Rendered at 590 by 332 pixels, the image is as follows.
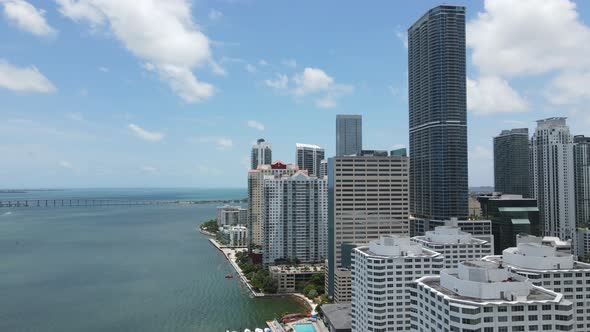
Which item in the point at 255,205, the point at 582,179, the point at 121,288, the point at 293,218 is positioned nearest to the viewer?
the point at 121,288

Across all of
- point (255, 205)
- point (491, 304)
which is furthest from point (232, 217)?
point (491, 304)

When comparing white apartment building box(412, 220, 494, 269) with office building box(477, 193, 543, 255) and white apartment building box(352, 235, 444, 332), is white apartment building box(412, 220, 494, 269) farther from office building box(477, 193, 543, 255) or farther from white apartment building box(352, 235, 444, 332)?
office building box(477, 193, 543, 255)

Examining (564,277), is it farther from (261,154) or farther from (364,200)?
(261,154)

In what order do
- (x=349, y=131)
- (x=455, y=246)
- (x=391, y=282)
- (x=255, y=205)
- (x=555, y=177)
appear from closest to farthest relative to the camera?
1. (x=391, y=282)
2. (x=455, y=246)
3. (x=555, y=177)
4. (x=255, y=205)
5. (x=349, y=131)

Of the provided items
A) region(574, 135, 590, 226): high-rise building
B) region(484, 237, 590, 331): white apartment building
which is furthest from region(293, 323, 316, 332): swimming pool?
region(574, 135, 590, 226): high-rise building

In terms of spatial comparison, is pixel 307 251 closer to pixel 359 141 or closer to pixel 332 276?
pixel 332 276

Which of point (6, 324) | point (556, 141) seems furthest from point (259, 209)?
point (556, 141)
